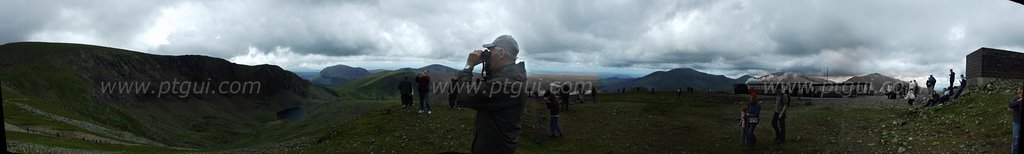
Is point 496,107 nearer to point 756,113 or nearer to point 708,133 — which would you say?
point 756,113

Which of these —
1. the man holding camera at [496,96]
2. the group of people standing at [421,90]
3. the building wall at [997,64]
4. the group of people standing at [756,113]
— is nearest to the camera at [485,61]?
the man holding camera at [496,96]

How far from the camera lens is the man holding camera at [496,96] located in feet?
23.5

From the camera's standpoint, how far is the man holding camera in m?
7.16

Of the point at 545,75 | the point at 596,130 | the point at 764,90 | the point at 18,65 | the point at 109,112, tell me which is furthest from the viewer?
the point at 18,65

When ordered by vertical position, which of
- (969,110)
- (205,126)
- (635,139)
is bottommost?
(205,126)

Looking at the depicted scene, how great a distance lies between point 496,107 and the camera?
288 inches

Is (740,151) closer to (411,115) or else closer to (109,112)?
(411,115)

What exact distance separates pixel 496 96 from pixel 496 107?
168 millimetres

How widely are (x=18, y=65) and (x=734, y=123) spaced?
19934 centimetres

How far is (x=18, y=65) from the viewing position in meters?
160

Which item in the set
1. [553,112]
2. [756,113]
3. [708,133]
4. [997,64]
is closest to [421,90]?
[553,112]

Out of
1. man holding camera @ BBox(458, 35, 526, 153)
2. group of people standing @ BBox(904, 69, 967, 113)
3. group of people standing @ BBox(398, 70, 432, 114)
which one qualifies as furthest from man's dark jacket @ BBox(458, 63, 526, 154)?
group of people standing @ BBox(904, 69, 967, 113)

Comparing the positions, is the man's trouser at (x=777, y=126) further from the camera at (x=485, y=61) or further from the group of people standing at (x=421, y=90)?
the camera at (x=485, y=61)

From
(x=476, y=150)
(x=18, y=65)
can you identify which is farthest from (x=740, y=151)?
(x=18, y=65)
